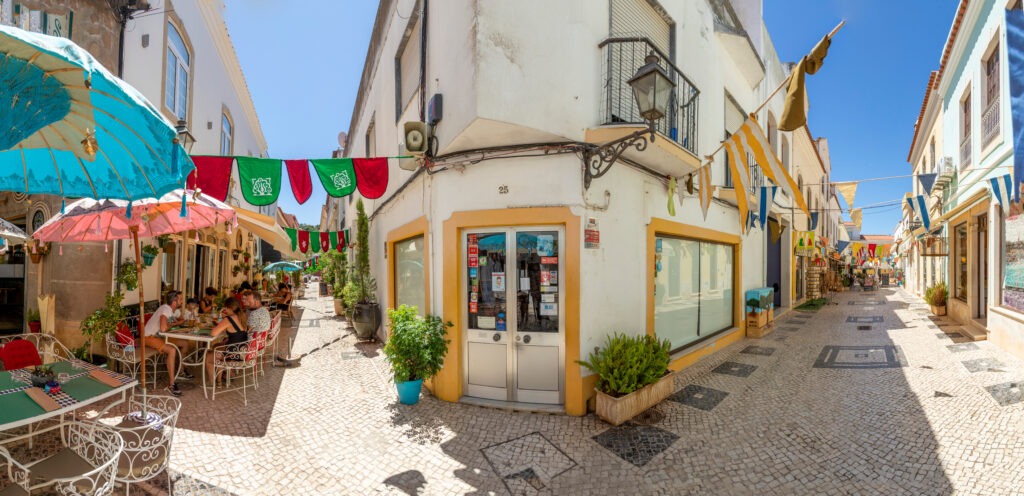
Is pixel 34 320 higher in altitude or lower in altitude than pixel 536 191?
lower

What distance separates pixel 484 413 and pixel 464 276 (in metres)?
1.80

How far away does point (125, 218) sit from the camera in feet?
18.5

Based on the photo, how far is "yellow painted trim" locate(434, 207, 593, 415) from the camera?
5.11 m

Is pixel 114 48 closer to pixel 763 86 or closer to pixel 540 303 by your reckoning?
pixel 540 303

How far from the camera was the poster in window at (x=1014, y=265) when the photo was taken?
7281 millimetres

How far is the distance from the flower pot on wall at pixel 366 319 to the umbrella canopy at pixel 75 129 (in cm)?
646

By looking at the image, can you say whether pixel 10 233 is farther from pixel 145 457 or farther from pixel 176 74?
pixel 176 74

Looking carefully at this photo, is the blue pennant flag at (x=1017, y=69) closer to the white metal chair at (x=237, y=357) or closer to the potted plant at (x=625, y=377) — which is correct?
the potted plant at (x=625, y=377)

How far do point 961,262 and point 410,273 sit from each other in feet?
51.5

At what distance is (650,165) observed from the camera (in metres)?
6.13

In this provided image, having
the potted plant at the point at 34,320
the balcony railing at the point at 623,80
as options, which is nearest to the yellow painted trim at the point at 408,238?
the balcony railing at the point at 623,80

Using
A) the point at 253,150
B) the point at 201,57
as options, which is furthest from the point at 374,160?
the point at 253,150

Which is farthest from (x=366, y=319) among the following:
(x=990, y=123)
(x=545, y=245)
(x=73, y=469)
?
(x=990, y=123)

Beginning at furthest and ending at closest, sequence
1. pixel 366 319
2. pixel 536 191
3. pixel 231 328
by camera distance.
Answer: pixel 366 319, pixel 231 328, pixel 536 191
